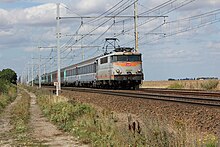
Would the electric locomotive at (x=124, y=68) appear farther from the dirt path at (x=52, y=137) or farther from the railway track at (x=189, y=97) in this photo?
Answer: the dirt path at (x=52, y=137)

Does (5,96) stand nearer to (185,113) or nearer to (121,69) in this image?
(121,69)

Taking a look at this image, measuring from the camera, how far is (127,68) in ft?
133

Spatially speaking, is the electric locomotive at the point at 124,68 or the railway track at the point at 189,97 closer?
the railway track at the point at 189,97

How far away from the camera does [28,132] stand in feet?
52.0

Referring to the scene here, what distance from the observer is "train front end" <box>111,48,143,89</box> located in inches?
1585

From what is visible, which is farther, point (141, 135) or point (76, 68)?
point (76, 68)

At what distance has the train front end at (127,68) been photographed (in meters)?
40.2

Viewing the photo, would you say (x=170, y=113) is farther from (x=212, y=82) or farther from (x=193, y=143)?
(x=212, y=82)

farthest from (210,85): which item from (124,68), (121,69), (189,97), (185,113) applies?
(185,113)

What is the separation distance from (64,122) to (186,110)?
4.96m

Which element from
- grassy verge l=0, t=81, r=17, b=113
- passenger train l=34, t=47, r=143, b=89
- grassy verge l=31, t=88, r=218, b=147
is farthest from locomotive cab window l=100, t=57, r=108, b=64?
grassy verge l=31, t=88, r=218, b=147

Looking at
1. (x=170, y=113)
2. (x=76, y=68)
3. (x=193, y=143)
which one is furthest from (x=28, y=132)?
(x=76, y=68)

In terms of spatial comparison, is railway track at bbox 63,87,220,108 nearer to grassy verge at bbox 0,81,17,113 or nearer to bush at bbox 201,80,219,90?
grassy verge at bbox 0,81,17,113

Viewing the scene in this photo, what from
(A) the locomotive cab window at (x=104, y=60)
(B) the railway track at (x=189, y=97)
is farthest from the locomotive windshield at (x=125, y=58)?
(B) the railway track at (x=189, y=97)
